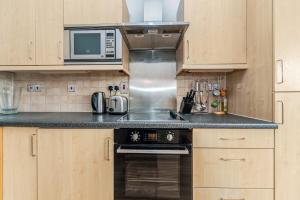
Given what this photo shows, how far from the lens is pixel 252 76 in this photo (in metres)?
1.78

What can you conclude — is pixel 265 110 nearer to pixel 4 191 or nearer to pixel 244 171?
pixel 244 171

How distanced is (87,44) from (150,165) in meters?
1.11

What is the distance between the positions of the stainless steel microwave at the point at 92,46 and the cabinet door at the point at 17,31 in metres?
0.31

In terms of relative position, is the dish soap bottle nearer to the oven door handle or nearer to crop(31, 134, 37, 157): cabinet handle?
the oven door handle

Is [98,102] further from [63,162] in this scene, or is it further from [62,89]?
[63,162]

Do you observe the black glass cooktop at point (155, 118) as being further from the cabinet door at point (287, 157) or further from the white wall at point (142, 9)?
the white wall at point (142, 9)

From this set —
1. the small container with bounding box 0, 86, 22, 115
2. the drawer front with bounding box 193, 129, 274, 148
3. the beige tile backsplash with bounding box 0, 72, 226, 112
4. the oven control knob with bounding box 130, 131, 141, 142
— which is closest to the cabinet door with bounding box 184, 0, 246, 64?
the beige tile backsplash with bounding box 0, 72, 226, 112

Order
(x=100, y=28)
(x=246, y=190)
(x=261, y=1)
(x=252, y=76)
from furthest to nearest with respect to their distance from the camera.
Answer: (x=100, y=28) < (x=252, y=76) < (x=261, y=1) < (x=246, y=190)

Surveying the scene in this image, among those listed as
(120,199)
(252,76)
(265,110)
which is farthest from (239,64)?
(120,199)

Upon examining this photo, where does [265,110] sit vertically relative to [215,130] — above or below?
above

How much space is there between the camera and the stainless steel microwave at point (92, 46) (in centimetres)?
192

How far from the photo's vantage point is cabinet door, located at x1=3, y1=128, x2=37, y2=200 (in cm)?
166

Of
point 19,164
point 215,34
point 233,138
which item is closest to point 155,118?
point 233,138

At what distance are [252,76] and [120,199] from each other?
133 centimetres
